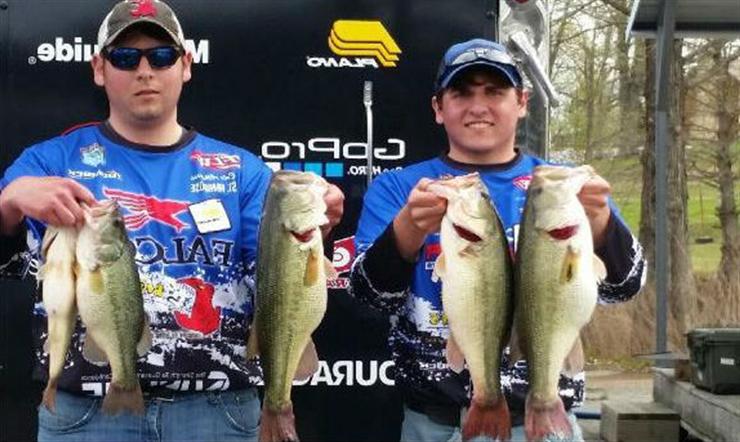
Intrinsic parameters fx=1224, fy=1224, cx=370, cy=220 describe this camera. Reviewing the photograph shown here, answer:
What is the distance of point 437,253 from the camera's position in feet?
11.3

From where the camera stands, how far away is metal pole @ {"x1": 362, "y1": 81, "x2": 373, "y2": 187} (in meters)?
4.74

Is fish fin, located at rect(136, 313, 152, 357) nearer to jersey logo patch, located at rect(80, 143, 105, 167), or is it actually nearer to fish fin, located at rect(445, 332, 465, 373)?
jersey logo patch, located at rect(80, 143, 105, 167)

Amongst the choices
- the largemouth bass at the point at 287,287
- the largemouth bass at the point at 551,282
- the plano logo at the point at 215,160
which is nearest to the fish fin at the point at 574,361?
the largemouth bass at the point at 551,282

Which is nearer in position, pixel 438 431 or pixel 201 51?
pixel 438 431

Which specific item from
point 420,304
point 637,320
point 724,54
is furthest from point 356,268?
point 724,54

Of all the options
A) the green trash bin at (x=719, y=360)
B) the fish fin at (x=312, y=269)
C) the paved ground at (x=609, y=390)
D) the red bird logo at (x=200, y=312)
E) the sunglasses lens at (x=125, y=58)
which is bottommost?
the paved ground at (x=609, y=390)

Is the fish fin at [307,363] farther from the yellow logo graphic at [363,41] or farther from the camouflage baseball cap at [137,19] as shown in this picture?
the yellow logo graphic at [363,41]

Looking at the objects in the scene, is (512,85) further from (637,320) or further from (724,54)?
(724,54)

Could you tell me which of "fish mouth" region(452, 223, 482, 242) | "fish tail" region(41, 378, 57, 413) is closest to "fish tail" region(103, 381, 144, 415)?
"fish tail" region(41, 378, 57, 413)

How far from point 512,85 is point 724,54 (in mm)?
16497

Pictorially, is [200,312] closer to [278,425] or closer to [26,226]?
Result: [278,425]

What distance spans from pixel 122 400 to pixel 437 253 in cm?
96

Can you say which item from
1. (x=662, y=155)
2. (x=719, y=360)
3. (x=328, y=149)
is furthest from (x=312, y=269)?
(x=662, y=155)

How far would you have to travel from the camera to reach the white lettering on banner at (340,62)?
15.7 ft
